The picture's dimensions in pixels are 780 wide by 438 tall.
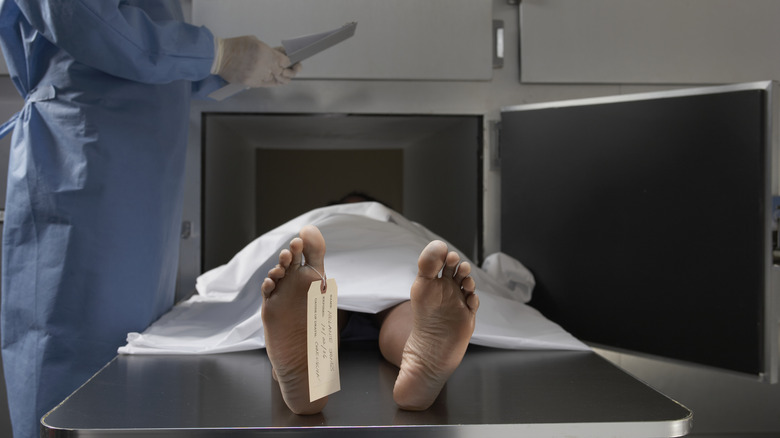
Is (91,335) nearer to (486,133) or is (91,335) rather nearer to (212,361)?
(212,361)

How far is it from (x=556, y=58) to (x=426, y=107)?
41 centimetres

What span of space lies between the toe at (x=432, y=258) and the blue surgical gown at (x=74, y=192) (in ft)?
2.36

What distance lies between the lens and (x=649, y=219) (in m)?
1.56

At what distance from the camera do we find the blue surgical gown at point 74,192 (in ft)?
3.83

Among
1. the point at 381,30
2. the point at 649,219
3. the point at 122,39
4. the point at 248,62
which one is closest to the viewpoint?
→ the point at 122,39

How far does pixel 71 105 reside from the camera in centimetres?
119

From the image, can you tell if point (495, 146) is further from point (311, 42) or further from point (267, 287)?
point (267, 287)

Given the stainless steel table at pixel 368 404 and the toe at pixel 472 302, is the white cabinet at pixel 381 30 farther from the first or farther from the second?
the toe at pixel 472 302

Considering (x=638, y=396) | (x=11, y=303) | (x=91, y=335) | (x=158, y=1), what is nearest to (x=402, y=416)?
(x=638, y=396)

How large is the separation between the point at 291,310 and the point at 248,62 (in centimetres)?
81

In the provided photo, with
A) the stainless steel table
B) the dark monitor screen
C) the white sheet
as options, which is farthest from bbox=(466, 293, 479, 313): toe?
the dark monitor screen

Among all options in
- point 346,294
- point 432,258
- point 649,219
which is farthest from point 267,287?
point 649,219

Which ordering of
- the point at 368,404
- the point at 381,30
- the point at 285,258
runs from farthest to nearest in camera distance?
1. the point at 381,30
2. the point at 368,404
3. the point at 285,258

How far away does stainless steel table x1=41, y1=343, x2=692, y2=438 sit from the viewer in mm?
765
